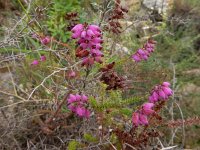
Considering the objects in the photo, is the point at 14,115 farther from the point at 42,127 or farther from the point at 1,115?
the point at 42,127

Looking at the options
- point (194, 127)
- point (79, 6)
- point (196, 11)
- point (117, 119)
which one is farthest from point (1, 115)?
point (196, 11)

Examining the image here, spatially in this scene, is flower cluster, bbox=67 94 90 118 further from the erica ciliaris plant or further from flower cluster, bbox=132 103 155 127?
flower cluster, bbox=132 103 155 127

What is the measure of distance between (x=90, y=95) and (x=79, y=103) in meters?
0.21

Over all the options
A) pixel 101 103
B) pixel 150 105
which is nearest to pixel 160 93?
pixel 150 105

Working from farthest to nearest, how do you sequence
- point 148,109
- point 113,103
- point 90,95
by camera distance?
point 90,95 < point 113,103 < point 148,109

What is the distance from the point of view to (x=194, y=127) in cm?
312

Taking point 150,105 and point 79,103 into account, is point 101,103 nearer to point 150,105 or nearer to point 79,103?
point 79,103

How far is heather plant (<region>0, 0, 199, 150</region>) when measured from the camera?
1850mm

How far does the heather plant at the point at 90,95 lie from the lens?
1.85 meters

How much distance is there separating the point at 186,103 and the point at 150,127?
4.53 ft

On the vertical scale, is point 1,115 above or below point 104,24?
below

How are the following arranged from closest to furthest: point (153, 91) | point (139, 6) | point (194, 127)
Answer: point (153, 91), point (194, 127), point (139, 6)

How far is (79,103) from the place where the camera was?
1.92m

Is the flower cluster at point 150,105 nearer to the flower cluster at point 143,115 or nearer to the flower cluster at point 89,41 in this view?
the flower cluster at point 143,115
